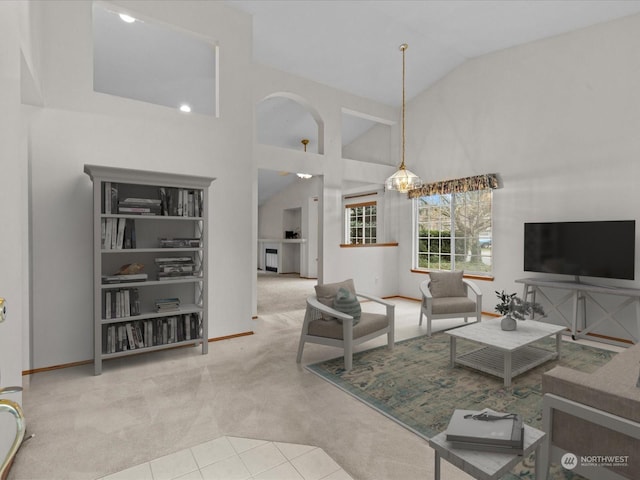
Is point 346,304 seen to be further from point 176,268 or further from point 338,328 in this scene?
point 176,268

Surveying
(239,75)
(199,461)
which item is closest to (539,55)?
(239,75)

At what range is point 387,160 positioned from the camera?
701 centimetres

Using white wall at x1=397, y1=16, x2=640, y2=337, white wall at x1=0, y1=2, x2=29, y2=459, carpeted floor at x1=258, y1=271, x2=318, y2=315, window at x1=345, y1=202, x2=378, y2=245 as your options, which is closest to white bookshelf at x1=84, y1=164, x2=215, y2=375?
white wall at x1=0, y1=2, x2=29, y2=459

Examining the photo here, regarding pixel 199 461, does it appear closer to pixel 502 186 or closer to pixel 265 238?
pixel 502 186

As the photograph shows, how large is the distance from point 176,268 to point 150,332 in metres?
0.65

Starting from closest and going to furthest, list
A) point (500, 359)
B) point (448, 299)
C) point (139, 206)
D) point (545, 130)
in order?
→ point (500, 359) < point (139, 206) < point (448, 299) < point (545, 130)

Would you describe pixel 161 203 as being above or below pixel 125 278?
above

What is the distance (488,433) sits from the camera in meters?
1.46

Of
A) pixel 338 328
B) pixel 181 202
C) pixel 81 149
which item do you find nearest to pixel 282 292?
pixel 181 202

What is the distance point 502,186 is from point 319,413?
13.7 ft

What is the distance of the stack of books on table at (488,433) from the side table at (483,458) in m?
0.02

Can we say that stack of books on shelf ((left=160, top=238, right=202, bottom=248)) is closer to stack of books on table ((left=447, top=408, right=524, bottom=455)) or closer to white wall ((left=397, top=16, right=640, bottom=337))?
stack of books on table ((left=447, top=408, right=524, bottom=455))

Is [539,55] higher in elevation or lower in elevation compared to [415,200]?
higher

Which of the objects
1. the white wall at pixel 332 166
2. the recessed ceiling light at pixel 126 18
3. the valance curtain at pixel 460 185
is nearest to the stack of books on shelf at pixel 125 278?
the white wall at pixel 332 166
